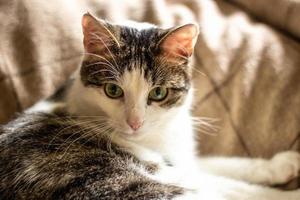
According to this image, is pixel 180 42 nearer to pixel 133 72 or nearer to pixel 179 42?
pixel 179 42

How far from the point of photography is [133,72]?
1.31m

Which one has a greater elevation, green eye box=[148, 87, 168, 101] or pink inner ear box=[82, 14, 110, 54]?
pink inner ear box=[82, 14, 110, 54]

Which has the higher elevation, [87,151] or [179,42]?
[179,42]

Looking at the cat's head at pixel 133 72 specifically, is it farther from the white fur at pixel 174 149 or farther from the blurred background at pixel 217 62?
the blurred background at pixel 217 62

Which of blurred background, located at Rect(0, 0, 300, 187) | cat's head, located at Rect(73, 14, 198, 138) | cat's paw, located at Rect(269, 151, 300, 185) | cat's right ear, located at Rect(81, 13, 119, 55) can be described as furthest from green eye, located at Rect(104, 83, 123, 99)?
cat's paw, located at Rect(269, 151, 300, 185)

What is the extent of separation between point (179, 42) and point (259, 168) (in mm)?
567

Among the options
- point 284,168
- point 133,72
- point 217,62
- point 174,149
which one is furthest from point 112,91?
point 284,168

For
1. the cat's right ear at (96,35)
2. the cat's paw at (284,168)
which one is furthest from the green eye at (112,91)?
the cat's paw at (284,168)

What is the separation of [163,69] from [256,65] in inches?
19.1

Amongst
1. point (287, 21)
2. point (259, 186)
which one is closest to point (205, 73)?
point (287, 21)

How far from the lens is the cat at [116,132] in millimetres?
1227

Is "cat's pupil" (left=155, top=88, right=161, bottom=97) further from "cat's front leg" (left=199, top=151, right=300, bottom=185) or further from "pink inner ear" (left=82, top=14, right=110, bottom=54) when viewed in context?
"cat's front leg" (left=199, top=151, right=300, bottom=185)

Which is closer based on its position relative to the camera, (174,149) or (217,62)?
(174,149)

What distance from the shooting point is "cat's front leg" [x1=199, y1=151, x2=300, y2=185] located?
4.98ft
